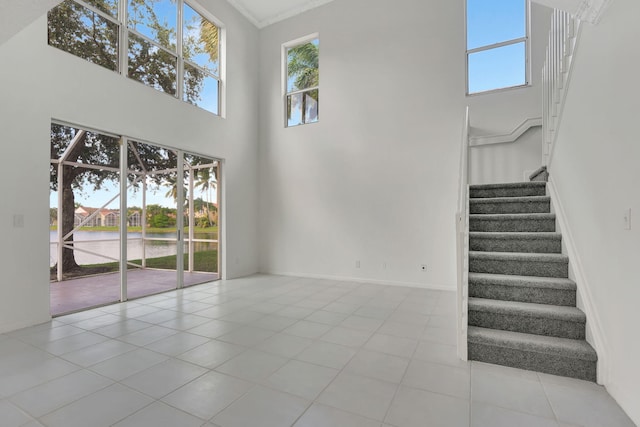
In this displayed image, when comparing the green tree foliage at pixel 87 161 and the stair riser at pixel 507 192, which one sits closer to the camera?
the stair riser at pixel 507 192

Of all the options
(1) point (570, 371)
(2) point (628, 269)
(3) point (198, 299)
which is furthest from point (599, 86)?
(3) point (198, 299)

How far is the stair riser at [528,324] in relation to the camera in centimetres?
235

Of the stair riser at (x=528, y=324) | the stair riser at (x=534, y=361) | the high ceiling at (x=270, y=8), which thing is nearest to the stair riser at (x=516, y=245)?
the stair riser at (x=528, y=324)

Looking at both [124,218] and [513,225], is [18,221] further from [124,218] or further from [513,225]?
[513,225]

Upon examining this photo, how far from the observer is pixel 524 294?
2684mm

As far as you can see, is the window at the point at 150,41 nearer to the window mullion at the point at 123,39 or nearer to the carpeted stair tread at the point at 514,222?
the window mullion at the point at 123,39

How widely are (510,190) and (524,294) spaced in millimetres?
1642

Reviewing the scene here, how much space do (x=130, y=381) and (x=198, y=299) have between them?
2.25 metres

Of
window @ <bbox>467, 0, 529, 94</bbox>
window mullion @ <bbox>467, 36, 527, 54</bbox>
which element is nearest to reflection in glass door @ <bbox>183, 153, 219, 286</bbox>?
window @ <bbox>467, 0, 529, 94</bbox>

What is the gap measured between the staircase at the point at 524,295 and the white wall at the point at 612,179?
0.23 m

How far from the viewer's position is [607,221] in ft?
6.72

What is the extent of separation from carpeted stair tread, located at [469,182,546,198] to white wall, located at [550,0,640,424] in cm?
106

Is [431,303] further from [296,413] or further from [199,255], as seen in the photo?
[199,255]

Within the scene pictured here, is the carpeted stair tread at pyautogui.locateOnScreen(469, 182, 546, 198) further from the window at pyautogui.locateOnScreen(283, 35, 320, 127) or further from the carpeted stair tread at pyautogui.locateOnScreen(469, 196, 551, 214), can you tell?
the window at pyautogui.locateOnScreen(283, 35, 320, 127)
